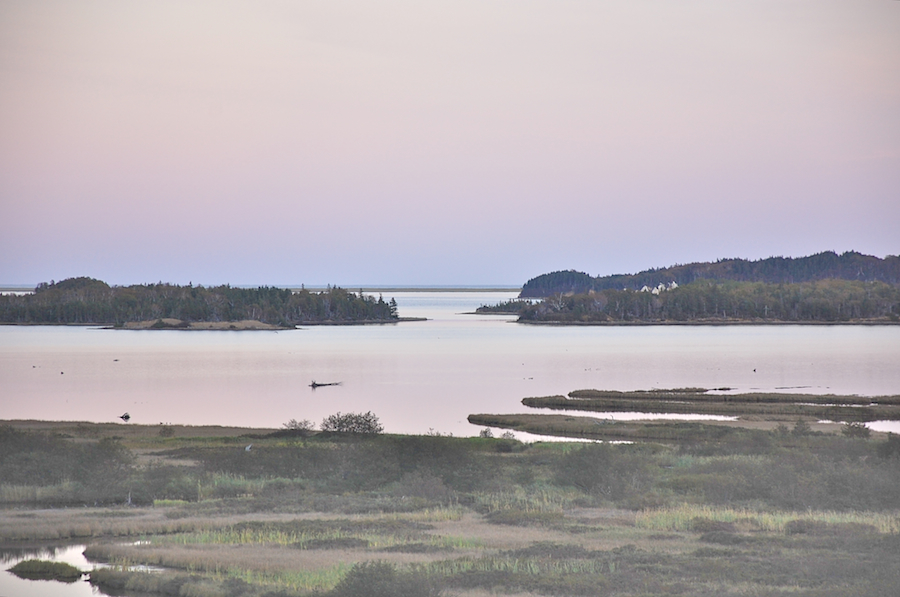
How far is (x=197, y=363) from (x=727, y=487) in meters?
92.2

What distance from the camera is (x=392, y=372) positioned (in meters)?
93.4

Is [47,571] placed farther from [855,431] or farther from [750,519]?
[855,431]

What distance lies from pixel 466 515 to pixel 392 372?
70.8 metres

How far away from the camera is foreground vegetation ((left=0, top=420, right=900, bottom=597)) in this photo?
50.6 feet

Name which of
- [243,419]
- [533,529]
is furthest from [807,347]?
[533,529]

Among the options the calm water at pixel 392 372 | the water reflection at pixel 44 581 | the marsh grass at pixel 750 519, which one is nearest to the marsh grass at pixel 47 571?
the water reflection at pixel 44 581

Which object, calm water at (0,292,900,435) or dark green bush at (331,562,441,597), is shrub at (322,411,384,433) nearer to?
calm water at (0,292,900,435)

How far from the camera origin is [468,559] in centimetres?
1708

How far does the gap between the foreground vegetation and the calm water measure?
1957 cm

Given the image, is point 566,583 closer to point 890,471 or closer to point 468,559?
point 468,559

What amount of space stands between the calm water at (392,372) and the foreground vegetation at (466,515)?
1957cm

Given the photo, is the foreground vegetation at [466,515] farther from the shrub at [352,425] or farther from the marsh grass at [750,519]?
the shrub at [352,425]

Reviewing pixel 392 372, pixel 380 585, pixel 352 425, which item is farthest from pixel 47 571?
pixel 392 372

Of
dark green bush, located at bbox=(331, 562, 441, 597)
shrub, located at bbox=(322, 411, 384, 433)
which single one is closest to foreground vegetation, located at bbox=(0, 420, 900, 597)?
dark green bush, located at bbox=(331, 562, 441, 597)
